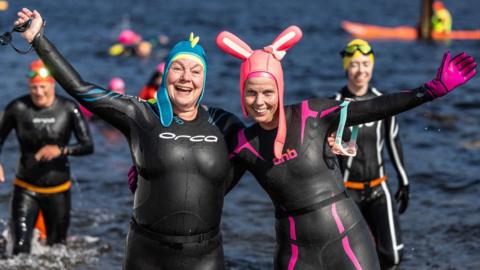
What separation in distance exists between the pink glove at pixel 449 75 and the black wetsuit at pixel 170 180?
1.49 m

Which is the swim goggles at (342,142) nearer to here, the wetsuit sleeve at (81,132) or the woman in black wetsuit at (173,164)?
the woman in black wetsuit at (173,164)

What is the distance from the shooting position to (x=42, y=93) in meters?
8.65

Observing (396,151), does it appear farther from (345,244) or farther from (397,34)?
(397,34)

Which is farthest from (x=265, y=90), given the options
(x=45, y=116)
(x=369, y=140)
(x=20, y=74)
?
(x=20, y=74)

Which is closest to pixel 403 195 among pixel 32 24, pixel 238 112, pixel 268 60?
pixel 268 60

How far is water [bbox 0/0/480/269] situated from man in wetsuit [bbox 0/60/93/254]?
2.21 feet

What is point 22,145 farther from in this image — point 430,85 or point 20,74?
point 20,74

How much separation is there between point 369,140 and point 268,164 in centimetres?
280

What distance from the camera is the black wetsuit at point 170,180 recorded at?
5195 millimetres

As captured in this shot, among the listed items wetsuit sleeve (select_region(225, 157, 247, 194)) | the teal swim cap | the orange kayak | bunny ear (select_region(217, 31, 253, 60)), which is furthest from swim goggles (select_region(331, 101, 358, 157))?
the orange kayak

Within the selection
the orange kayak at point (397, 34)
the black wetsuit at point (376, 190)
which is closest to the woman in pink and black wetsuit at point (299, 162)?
the black wetsuit at point (376, 190)

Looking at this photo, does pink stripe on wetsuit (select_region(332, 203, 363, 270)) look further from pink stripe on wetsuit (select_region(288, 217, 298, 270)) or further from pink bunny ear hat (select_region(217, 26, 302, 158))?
pink bunny ear hat (select_region(217, 26, 302, 158))

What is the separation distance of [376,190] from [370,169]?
0.75ft

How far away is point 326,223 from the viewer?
17.3 feet
